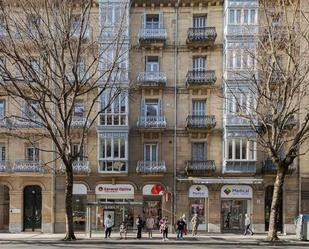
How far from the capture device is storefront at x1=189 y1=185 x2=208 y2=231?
3366cm

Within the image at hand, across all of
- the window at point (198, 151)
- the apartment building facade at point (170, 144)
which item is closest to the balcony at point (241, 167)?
the apartment building facade at point (170, 144)

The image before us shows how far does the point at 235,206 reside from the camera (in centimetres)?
3378

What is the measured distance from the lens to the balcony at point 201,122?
3338cm

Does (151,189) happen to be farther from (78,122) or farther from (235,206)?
(78,122)

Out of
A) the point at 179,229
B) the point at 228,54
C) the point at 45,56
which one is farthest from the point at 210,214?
the point at 45,56

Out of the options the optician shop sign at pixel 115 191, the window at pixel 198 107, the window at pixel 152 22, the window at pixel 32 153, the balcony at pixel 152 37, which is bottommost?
the optician shop sign at pixel 115 191

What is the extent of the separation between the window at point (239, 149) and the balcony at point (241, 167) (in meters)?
0.35

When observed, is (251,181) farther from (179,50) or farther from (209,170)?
(179,50)

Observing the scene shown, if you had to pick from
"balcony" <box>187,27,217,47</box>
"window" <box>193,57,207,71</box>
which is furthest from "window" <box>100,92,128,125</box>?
"balcony" <box>187,27,217,47</box>

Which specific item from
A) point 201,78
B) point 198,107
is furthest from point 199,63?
point 198,107

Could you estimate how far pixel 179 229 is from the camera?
27438mm

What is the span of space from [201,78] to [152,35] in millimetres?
4679

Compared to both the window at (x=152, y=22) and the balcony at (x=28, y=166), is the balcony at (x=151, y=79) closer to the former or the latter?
the window at (x=152, y=22)

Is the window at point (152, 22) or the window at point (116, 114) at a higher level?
the window at point (152, 22)
